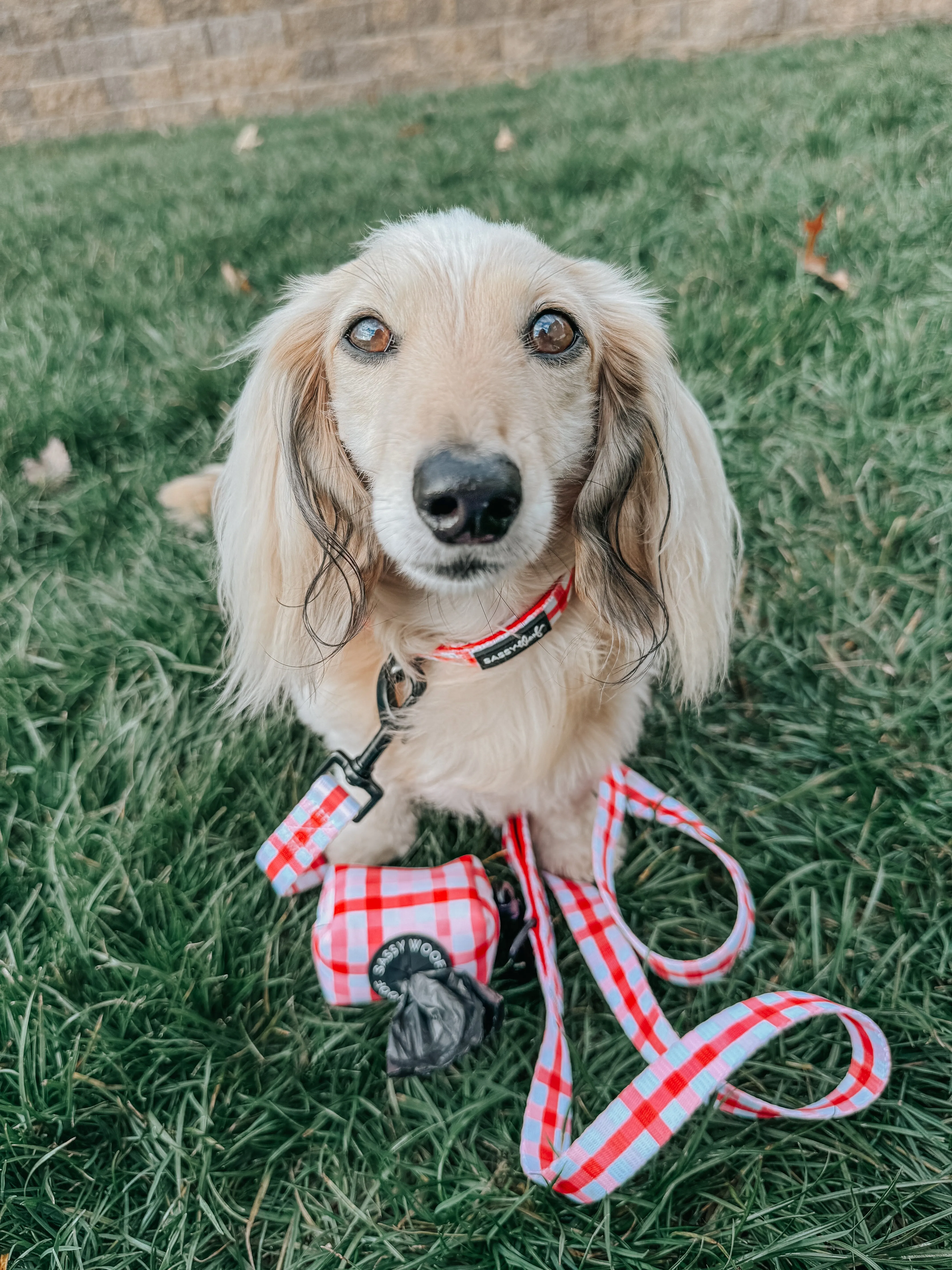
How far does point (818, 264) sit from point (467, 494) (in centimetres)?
260

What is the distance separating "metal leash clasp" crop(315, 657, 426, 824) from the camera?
64.9 inches

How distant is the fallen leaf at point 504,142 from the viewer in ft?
17.1

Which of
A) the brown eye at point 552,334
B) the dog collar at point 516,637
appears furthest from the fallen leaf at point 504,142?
the dog collar at point 516,637

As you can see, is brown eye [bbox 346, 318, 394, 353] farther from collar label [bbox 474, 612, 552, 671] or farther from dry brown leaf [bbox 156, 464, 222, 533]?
dry brown leaf [bbox 156, 464, 222, 533]

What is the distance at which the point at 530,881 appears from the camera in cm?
170

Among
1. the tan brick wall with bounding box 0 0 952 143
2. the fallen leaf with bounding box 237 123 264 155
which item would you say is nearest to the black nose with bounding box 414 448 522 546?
the fallen leaf with bounding box 237 123 264 155

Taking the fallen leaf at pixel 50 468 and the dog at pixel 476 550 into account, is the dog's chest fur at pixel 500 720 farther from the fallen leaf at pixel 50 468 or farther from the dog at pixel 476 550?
the fallen leaf at pixel 50 468

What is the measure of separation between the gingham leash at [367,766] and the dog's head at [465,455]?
96mm

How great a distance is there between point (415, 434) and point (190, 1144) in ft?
4.48

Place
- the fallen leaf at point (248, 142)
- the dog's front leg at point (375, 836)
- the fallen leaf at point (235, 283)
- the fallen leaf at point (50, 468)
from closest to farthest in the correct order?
the dog's front leg at point (375, 836)
the fallen leaf at point (50, 468)
the fallen leaf at point (235, 283)
the fallen leaf at point (248, 142)

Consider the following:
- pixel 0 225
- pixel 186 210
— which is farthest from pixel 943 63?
pixel 0 225

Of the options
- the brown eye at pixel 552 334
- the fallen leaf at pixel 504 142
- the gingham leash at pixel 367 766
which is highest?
the fallen leaf at pixel 504 142

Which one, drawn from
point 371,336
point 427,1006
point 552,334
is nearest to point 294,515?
point 371,336

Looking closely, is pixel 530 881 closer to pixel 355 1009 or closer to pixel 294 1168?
pixel 355 1009
